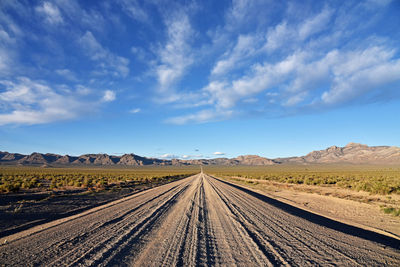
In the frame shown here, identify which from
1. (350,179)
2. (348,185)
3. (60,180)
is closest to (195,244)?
(348,185)

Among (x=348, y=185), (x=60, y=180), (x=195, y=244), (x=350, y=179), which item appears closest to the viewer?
(x=195, y=244)

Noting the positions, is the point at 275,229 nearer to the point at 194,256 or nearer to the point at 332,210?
the point at 194,256

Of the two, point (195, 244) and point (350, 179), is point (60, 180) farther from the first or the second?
point (350, 179)

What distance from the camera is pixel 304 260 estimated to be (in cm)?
457

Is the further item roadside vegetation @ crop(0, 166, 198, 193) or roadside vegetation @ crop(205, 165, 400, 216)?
roadside vegetation @ crop(0, 166, 198, 193)

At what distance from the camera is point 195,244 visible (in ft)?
17.6

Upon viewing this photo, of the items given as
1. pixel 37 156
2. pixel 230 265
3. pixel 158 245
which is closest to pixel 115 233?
pixel 158 245

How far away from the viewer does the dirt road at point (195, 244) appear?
4.43 m

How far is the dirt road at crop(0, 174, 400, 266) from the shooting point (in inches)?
174

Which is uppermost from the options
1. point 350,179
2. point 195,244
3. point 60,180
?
point 195,244

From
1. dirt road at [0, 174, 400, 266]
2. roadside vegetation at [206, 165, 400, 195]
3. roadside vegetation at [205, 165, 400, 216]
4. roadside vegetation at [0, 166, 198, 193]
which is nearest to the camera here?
dirt road at [0, 174, 400, 266]

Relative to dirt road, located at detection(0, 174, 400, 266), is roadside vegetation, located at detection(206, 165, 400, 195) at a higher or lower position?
lower

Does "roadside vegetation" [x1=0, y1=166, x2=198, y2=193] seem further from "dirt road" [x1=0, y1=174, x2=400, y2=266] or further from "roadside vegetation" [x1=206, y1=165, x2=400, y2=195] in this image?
"roadside vegetation" [x1=206, y1=165, x2=400, y2=195]

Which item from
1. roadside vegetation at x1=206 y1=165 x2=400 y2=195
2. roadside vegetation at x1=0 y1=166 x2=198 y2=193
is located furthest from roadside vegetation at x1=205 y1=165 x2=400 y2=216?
roadside vegetation at x1=0 y1=166 x2=198 y2=193
